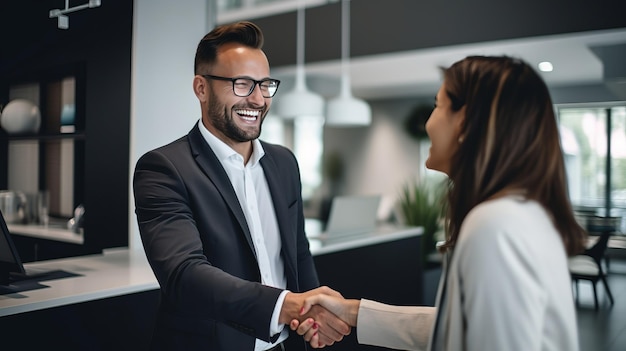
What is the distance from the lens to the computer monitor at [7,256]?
225 cm

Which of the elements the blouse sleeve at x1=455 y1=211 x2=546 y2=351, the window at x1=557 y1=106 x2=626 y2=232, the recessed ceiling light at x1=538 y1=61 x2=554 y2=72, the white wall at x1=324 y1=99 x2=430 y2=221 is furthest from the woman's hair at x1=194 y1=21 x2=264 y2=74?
the white wall at x1=324 y1=99 x2=430 y2=221

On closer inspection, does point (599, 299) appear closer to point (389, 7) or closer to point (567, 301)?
point (567, 301)

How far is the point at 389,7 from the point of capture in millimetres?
4949

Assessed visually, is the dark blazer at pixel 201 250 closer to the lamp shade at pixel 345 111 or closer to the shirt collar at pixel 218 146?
the shirt collar at pixel 218 146

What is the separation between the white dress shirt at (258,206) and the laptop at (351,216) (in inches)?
86.9

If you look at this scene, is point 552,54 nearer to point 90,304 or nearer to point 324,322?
point 324,322

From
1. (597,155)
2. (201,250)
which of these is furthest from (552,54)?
(201,250)

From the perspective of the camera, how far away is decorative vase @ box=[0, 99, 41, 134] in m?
3.30

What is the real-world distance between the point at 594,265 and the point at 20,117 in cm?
324

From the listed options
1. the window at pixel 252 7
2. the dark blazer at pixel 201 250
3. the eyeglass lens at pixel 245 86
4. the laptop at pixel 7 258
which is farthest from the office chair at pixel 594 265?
the window at pixel 252 7

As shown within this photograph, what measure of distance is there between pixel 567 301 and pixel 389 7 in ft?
13.7

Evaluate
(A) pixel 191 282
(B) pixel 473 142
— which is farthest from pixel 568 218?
(A) pixel 191 282

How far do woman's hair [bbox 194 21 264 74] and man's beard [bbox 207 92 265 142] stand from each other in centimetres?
12

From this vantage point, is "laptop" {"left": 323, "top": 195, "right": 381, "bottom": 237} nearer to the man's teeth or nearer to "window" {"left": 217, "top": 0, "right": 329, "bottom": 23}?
"window" {"left": 217, "top": 0, "right": 329, "bottom": 23}
